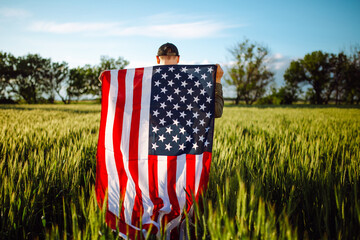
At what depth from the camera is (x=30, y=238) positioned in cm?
135

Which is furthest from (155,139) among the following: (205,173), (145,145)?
(205,173)

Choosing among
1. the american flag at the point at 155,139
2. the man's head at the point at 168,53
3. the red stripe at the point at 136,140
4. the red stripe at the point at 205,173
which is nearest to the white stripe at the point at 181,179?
the american flag at the point at 155,139

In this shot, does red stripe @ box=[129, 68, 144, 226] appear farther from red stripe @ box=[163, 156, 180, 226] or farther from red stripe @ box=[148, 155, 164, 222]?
red stripe @ box=[163, 156, 180, 226]

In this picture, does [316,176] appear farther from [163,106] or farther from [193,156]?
[163,106]

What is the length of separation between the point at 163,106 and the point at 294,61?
54555mm

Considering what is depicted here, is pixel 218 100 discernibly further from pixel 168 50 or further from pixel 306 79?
pixel 306 79

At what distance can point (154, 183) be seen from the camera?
1540 mm

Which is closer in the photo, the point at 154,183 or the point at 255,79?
the point at 154,183

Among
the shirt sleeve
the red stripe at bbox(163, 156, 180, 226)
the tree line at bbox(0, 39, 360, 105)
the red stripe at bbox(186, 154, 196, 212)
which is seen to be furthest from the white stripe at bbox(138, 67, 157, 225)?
the tree line at bbox(0, 39, 360, 105)

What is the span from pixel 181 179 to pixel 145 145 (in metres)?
0.41

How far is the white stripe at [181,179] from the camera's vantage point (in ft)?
4.88

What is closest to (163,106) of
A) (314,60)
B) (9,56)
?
(314,60)

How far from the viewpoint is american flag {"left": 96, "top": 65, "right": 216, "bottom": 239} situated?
1512 millimetres

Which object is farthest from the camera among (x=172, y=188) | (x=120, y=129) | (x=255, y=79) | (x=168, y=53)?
(x=255, y=79)
